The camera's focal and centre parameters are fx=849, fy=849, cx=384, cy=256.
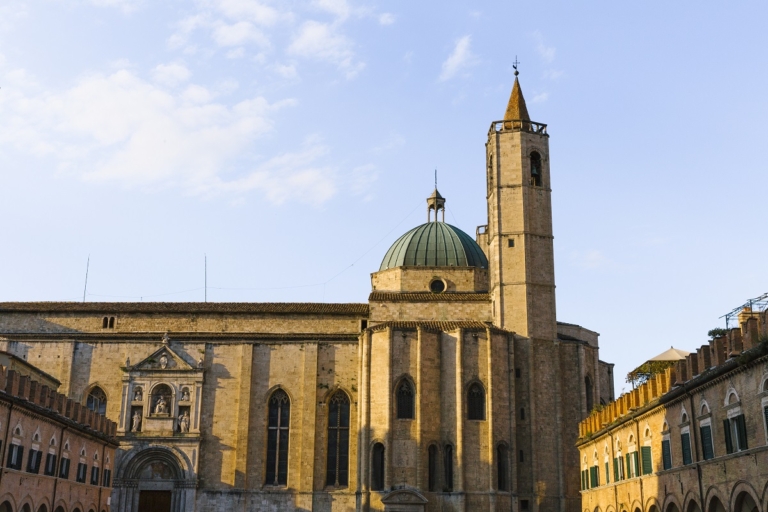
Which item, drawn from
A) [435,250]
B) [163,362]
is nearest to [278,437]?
[163,362]

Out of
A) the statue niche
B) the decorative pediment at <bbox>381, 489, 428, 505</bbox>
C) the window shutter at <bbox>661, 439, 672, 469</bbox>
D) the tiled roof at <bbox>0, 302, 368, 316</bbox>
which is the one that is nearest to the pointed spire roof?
the tiled roof at <bbox>0, 302, 368, 316</bbox>

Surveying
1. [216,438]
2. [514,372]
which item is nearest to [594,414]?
[514,372]

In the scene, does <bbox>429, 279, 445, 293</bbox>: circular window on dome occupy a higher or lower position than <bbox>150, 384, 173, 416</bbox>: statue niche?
higher

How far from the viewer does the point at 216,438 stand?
141ft

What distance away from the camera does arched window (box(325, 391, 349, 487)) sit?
42.7 meters

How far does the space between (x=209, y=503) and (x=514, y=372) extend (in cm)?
1642

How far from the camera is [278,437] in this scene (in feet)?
142

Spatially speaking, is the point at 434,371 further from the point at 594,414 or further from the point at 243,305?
the point at 243,305

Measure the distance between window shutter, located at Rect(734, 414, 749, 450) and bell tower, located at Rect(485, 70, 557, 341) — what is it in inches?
897

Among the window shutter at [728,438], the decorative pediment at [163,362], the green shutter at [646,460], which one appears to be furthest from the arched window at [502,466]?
the window shutter at [728,438]

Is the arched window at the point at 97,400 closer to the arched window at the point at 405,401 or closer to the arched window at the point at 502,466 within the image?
the arched window at the point at 405,401

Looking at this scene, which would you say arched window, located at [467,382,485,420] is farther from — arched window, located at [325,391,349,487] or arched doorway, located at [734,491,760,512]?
arched doorway, located at [734,491,760,512]

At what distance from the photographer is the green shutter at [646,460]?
27234 millimetres

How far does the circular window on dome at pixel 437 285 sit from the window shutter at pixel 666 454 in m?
24.3
